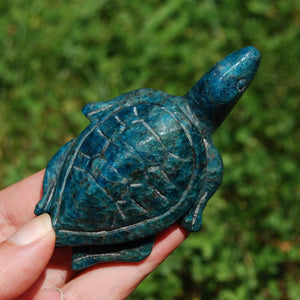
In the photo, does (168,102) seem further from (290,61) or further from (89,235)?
(290,61)

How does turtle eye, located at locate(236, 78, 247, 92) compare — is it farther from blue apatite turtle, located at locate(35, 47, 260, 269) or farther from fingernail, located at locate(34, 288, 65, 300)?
fingernail, located at locate(34, 288, 65, 300)

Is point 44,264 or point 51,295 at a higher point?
point 44,264

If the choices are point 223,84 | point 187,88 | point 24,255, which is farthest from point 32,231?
point 187,88

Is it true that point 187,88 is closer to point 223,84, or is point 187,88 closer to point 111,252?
point 223,84

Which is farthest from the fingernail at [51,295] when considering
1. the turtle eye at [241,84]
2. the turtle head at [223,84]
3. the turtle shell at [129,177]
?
the turtle eye at [241,84]

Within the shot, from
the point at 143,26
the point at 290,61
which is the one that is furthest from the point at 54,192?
the point at 290,61

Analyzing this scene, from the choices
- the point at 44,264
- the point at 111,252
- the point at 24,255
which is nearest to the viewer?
the point at 24,255
